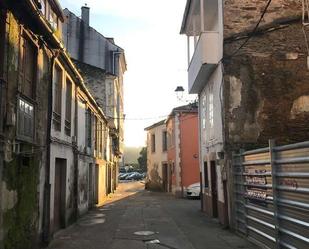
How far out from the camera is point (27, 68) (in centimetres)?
1030

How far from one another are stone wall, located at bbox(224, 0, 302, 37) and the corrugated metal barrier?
13.9 ft

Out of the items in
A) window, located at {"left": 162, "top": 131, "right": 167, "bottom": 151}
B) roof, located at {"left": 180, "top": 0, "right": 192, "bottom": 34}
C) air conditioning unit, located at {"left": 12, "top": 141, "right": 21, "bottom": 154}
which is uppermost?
roof, located at {"left": 180, "top": 0, "right": 192, "bottom": 34}

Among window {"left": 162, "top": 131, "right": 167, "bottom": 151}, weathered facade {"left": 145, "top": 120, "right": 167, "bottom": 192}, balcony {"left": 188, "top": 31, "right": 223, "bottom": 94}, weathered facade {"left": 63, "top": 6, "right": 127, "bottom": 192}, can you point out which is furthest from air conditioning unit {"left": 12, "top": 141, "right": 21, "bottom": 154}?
window {"left": 162, "top": 131, "right": 167, "bottom": 151}

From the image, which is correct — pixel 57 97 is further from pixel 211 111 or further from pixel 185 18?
pixel 185 18

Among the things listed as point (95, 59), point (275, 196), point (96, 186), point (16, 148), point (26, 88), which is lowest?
point (275, 196)

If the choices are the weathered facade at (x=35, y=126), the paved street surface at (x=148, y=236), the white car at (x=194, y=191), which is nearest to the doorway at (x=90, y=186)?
the paved street surface at (x=148, y=236)

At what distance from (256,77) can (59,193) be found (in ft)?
23.3

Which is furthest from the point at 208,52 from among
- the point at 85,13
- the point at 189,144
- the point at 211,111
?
the point at 85,13

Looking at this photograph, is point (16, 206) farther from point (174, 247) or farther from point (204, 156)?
point (204, 156)

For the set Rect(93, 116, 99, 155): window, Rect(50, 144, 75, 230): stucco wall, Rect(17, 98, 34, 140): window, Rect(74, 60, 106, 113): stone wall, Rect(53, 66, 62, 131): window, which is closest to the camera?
Rect(17, 98, 34, 140): window

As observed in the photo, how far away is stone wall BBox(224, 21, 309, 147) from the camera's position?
1431 centimetres

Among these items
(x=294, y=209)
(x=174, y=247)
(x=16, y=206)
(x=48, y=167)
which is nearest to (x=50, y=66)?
(x=48, y=167)

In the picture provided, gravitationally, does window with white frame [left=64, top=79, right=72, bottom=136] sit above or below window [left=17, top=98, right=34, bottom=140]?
above

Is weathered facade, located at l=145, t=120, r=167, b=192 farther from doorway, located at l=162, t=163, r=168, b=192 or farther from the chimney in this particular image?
the chimney
